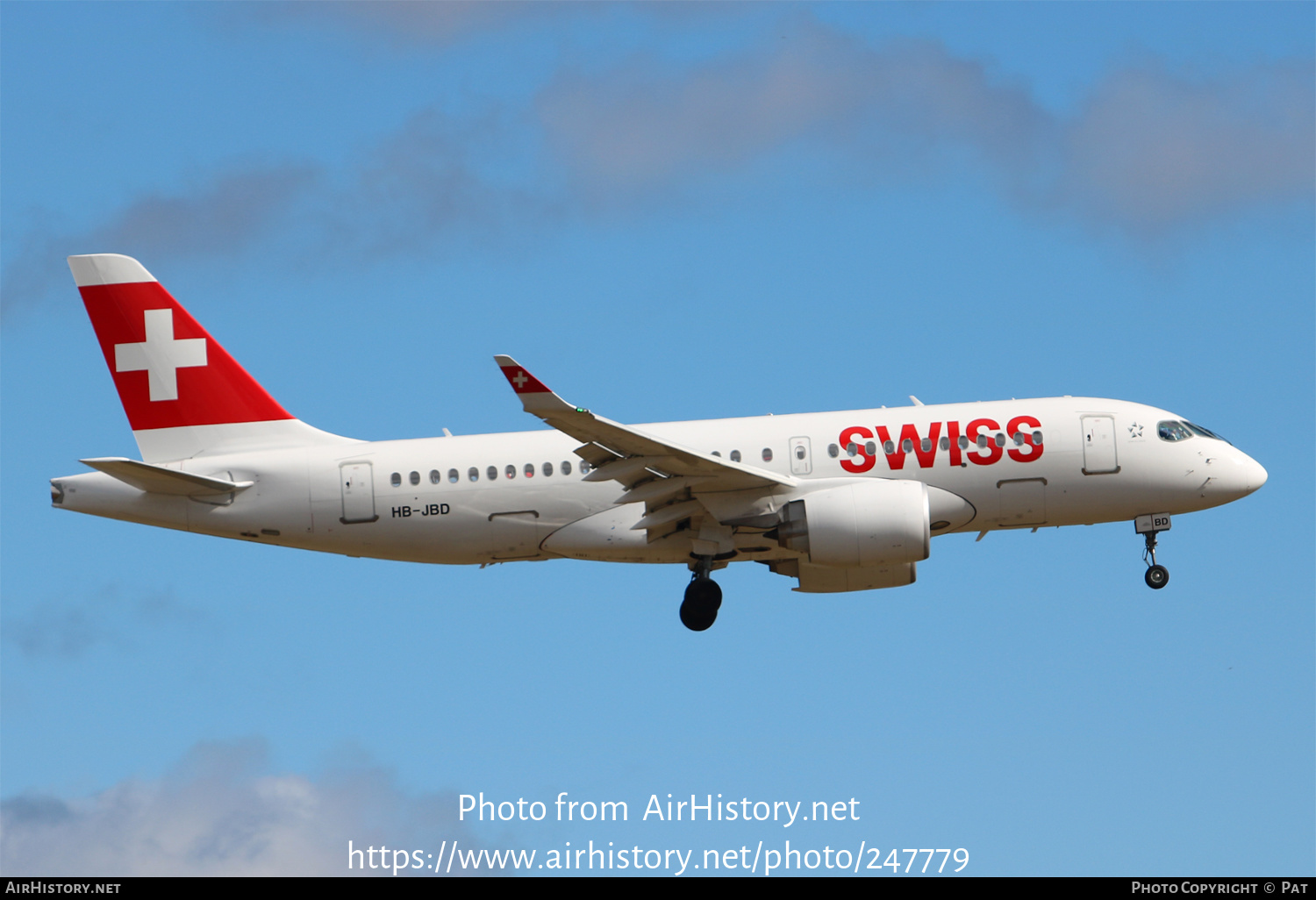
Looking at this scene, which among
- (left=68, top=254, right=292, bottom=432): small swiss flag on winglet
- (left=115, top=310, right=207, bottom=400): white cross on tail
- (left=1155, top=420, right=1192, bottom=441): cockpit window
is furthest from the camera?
(left=115, top=310, right=207, bottom=400): white cross on tail

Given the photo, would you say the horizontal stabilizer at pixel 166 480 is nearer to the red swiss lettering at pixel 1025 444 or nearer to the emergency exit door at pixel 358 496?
the emergency exit door at pixel 358 496

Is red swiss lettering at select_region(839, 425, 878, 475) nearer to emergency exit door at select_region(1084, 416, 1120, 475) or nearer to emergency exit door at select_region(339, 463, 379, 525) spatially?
emergency exit door at select_region(1084, 416, 1120, 475)

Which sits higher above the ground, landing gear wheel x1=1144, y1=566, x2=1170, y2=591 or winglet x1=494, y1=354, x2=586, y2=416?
winglet x1=494, y1=354, x2=586, y2=416

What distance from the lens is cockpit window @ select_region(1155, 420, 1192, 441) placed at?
123 feet

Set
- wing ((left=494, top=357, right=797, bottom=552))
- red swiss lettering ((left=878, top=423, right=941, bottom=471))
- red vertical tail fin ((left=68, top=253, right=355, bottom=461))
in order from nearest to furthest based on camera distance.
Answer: wing ((left=494, top=357, right=797, bottom=552)) → red swiss lettering ((left=878, top=423, right=941, bottom=471)) → red vertical tail fin ((left=68, top=253, right=355, bottom=461))

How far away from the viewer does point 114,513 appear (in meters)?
38.0

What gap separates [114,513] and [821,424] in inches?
647

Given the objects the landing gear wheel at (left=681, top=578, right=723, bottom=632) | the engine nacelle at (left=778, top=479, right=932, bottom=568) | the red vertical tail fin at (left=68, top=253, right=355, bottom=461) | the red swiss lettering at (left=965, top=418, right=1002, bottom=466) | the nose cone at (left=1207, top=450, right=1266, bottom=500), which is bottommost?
the landing gear wheel at (left=681, top=578, right=723, bottom=632)

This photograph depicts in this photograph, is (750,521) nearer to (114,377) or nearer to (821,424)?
(821,424)

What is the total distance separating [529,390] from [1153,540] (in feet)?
50.8

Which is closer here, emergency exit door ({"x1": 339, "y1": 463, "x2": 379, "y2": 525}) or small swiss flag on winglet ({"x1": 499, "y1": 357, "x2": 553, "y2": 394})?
small swiss flag on winglet ({"x1": 499, "y1": 357, "x2": 553, "y2": 394})

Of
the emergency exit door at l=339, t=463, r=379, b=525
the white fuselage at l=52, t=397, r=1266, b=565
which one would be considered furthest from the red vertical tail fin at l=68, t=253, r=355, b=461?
the emergency exit door at l=339, t=463, r=379, b=525

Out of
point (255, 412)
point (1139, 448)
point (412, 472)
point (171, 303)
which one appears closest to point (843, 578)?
point (1139, 448)

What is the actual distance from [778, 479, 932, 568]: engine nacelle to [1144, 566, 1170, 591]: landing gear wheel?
610cm
